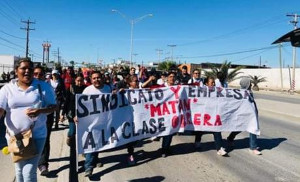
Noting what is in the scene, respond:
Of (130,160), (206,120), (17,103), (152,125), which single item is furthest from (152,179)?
(17,103)

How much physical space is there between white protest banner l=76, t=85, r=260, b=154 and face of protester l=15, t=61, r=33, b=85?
1952 mm

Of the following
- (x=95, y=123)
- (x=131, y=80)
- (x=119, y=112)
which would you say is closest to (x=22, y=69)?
(x=95, y=123)

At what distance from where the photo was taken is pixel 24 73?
3.59 meters

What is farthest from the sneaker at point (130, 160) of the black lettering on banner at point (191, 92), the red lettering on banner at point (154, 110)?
the black lettering on banner at point (191, 92)

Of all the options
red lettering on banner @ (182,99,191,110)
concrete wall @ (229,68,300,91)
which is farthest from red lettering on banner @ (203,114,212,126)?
concrete wall @ (229,68,300,91)

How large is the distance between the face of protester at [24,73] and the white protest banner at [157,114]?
1.95 meters

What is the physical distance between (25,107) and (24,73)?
14.5 inches

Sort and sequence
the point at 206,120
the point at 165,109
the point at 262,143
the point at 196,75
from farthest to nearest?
the point at 196,75, the point at 262,143, the point at 206,120, the point at 165,109

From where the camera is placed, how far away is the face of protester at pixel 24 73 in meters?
3.58

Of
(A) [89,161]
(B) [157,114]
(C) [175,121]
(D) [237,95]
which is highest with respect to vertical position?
(D) [237,95]

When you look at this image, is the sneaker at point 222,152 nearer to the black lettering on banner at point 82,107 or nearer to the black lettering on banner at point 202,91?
the black lettering on banner at point 202,91

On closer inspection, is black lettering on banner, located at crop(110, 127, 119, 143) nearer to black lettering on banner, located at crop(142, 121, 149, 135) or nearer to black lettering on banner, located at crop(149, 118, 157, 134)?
black lettering on banner, located at crop(142, 121, 149, 135)

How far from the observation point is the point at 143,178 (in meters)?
5.43

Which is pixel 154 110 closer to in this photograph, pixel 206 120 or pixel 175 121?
pixel 175 121
